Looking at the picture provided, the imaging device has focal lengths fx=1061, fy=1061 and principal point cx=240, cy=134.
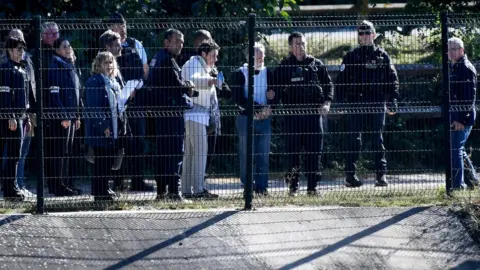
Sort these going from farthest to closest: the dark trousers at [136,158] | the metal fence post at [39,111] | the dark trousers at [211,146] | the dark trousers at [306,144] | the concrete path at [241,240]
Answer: the dark trousers at [211,146], the dark trousers at [306,144], the dark trousers at [136,158], the metal fence post at [39,111], the concrete path at [241,240]

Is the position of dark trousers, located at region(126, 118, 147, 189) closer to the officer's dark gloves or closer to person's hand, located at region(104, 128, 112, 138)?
person's hand, located at region(104, 128, 112, 138)

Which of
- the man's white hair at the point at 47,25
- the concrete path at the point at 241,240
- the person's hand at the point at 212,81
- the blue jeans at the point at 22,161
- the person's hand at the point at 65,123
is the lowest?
the concrete path at the point at 241,240

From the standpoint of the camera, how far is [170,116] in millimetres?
11281

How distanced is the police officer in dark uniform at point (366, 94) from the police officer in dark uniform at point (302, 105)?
0.28 meters

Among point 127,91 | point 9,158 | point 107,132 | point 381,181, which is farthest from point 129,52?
point 381,181

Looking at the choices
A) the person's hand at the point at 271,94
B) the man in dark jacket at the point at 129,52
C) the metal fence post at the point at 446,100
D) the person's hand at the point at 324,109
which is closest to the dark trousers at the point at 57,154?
the man in dark jacket at the point at 129,52

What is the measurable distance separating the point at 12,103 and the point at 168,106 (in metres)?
1.68

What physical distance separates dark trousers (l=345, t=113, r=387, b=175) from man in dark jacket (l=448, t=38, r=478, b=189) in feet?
2.71

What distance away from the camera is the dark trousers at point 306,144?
11.8 m

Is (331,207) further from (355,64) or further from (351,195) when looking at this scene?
(355,64)

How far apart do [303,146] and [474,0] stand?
19.6 feet

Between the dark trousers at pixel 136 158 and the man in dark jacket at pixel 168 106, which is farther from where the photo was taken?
the dark trousers at pixel 136 158

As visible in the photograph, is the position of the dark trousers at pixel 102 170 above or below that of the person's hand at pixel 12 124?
below

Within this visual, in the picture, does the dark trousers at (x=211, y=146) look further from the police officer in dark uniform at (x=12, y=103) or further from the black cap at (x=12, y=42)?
the black cap at (x=12, y=42)
